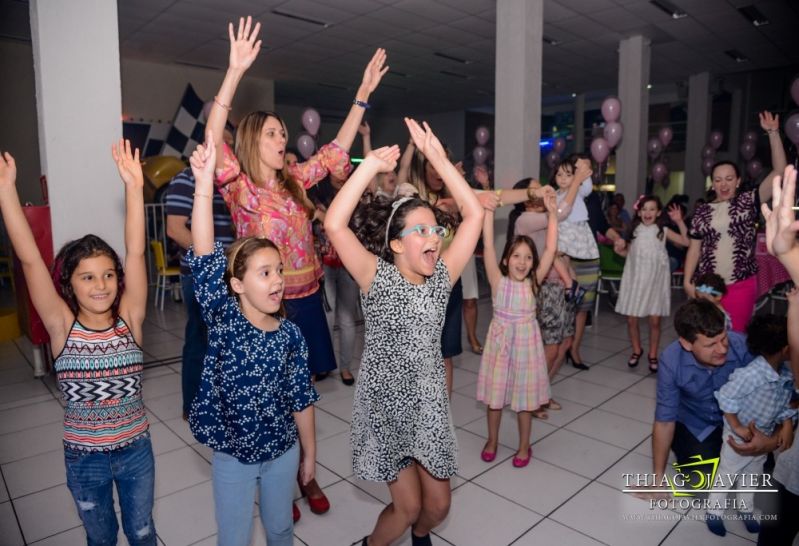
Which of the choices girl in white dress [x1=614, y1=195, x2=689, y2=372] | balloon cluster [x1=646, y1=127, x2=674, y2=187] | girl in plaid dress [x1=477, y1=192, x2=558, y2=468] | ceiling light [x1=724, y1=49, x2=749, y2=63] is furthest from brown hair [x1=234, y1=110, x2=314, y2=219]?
balloon cluster [x1=646, y1=127, x2=674, y2=187]


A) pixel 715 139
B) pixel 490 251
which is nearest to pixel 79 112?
pixel 490 251

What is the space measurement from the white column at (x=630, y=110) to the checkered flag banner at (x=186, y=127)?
7236 millimetres

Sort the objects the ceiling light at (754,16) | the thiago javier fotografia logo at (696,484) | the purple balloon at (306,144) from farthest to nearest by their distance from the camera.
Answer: the purple balloon at (306,144) < the ceiling light at (754,16) < the thiago javier fotografia logo at (696,484)

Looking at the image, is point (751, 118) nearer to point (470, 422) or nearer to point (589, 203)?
point (589, 203)

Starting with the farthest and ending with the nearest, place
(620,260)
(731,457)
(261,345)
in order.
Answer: (620,260), (731,457), (261,345)

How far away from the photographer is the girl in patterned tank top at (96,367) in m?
1.58

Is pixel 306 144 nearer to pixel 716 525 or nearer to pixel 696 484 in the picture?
pixel 696 484

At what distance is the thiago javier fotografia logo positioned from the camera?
2.20 m

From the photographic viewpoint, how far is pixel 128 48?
26.9 feet

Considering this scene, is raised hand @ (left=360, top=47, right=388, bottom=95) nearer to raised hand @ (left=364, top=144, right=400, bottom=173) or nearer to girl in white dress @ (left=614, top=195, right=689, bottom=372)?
raised hand @ (left=364, top=144, right=400, bottom=173)

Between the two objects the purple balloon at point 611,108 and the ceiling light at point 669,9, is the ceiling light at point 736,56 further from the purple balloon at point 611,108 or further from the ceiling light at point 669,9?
the purple balloon at point 611,108

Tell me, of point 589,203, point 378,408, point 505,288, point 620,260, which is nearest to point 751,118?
point 620,260

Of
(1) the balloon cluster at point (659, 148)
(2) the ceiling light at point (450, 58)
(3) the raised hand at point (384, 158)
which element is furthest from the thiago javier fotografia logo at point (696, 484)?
(1) the balloon cluster at point (659, 148)

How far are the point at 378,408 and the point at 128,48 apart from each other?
862 centimetres
